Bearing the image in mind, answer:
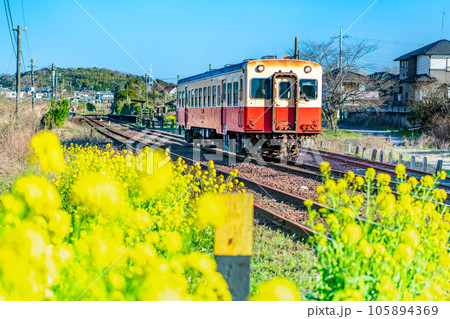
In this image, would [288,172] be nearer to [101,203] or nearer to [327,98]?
[101,203]

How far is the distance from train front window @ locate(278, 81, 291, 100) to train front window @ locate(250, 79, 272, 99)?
13.5 inches

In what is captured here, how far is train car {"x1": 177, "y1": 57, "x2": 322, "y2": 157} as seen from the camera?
14781 mm

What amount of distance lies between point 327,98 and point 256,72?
19.6 metres

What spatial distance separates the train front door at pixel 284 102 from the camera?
14922 millimetres

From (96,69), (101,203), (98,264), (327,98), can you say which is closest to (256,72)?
(101,203)

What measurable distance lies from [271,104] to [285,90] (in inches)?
23.2

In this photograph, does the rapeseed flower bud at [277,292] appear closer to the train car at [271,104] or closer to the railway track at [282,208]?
the railway track at [282,208]

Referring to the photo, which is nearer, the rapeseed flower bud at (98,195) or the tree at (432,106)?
the rapeseed flower bud at (98,195)

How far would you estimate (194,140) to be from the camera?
73.0ft

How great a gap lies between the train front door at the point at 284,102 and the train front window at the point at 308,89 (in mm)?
212

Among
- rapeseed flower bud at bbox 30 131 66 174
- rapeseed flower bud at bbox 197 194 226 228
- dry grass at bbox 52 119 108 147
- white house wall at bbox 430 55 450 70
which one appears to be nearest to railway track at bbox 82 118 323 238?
rapeseed flower bud at bbox 30 131 66 174

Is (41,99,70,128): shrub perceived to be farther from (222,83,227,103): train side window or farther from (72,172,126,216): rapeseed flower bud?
(72,172,126,216): rapeseed flower bud

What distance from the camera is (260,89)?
1480cm

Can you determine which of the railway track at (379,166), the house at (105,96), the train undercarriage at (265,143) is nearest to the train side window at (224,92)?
the train undercarriage at (265,143)
